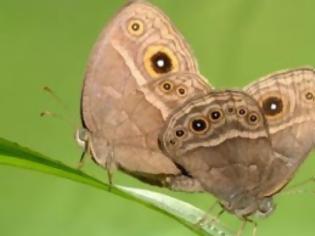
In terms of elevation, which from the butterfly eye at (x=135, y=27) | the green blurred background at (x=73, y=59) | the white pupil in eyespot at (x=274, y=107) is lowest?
the green blurred background at (x=73, y=59)

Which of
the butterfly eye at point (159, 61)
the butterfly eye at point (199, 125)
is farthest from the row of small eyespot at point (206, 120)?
the butterfly eye at point (159, 61)

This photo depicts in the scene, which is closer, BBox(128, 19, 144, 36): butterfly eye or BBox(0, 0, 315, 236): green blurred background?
BBox(128, 19, 144, 36): butterfly eye

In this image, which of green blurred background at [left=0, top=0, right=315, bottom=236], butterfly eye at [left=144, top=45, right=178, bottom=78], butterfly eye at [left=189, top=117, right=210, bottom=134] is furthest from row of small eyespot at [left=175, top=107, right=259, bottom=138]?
green blurred background at [left=0, top=0, right=315, bottom=236]

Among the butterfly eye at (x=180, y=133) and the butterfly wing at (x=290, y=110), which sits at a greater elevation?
the butterfly wing at (x=290, y=110)

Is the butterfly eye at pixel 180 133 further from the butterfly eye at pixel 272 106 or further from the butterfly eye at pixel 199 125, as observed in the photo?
the butterfly eye at pixel 272 106

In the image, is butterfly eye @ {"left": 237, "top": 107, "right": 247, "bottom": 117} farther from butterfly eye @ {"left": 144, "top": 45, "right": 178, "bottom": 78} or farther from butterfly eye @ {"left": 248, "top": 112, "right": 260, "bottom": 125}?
butterfly eye @ {"left": 144, "top": 45, "right": 178, "bottom": 78}

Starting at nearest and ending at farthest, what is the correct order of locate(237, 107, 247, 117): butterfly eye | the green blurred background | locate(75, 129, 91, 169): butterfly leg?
locate(237, 107, 247, 117): butterfly eye < locate(75, 129, 91, 169): butterfly leg < the green blurred background

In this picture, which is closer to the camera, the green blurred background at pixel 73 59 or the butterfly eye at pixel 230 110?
the butterfly eye at pixel 230 110

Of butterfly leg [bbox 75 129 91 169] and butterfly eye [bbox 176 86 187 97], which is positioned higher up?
butterfly eye [bbox 176 86 187 97]

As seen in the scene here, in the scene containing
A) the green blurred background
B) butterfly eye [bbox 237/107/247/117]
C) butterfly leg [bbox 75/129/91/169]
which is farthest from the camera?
A: the green blurred background
